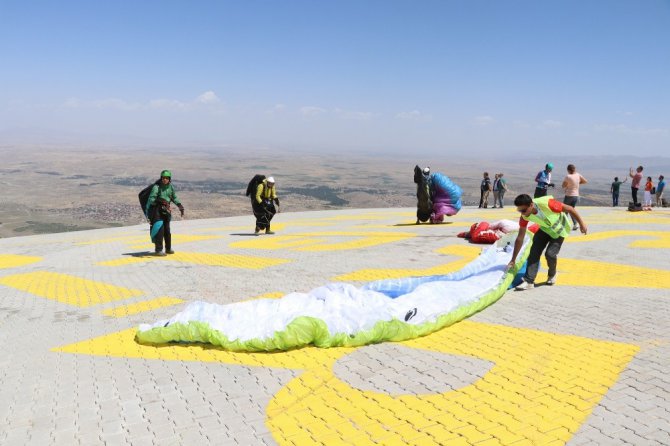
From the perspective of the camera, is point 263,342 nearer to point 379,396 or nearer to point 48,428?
point 379,396

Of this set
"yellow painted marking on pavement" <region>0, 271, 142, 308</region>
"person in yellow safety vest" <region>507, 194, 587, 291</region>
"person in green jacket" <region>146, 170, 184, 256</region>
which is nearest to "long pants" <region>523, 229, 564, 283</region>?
"person in yellow safety vest" <region>507, 194, 587, 291</region>

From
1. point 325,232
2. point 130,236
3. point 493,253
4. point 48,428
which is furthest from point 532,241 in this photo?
point 130,236

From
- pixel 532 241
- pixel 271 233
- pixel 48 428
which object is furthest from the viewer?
pixel 271 233

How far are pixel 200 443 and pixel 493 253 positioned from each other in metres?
6.05

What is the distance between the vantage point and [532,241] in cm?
813

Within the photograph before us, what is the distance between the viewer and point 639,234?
14672 mm

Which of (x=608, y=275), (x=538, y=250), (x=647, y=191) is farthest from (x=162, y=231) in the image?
(x=647, y=191)

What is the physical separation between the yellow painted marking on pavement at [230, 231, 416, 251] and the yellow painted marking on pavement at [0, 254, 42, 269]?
4.83 m

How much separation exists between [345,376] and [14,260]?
36.9ft

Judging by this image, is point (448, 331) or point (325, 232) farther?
point (325, 232)

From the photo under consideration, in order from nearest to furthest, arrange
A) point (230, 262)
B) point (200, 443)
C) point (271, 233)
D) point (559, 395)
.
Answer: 1. point (200, 443)
2. point (559, 395)
3. point (230, 262)
4. point (271, 233)

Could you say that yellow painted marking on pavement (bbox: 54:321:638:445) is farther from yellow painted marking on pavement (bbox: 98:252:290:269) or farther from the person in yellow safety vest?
yellow painted marking on pavement (bbox: 98:252:290:269)

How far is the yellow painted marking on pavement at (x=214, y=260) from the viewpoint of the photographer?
11112mm

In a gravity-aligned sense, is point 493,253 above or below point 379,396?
above
